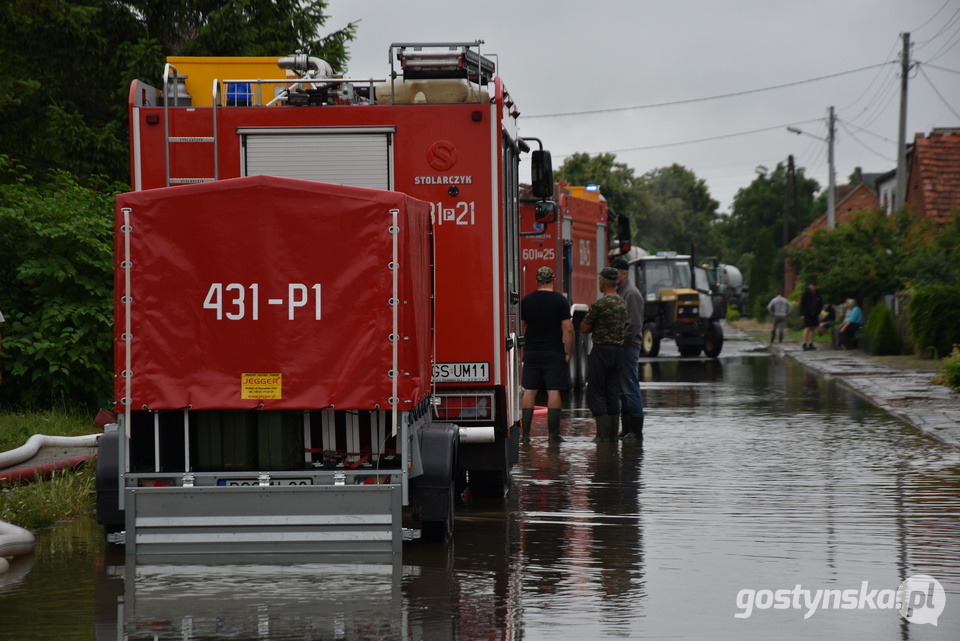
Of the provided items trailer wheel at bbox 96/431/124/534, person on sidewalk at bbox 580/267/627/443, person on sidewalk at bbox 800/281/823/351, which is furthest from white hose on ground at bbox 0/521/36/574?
person on sidewalk at bbox 800/281/823/351

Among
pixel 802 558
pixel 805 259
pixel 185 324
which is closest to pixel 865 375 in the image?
pixel 805 259

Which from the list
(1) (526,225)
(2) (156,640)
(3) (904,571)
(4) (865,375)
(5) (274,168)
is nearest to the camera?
(2) (156,640)

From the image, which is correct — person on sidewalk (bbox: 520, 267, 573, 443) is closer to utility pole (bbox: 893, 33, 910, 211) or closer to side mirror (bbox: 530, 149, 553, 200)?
side mirror (bbox: 530, 149, 553, 200)

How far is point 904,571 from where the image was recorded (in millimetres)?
7477

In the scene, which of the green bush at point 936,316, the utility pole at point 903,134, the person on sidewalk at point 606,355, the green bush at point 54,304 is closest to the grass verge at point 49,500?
the green bush at point 54,304

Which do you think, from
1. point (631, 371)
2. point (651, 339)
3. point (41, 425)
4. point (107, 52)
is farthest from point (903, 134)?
point (41, 425)

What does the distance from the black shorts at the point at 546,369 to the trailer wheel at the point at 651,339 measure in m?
20.5

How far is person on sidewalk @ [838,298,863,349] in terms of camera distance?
35562 mm

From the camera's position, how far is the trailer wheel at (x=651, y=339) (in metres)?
34.6

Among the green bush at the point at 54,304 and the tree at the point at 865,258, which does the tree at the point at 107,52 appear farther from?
the tree at the point at 865,258

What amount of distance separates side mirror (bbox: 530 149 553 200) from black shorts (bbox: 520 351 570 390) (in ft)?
9.77

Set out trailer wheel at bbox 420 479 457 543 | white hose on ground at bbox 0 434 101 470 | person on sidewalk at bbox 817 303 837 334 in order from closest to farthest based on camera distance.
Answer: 1. trailer wheel at bbox 420 479 457 543
2. white hose on ground at bbox 0 434 101 470
3. person on sidewalk at bbox 817 303 837 334

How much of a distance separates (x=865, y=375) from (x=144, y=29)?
49.7 ft

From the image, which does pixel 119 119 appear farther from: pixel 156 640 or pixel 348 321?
pixel 156 640
